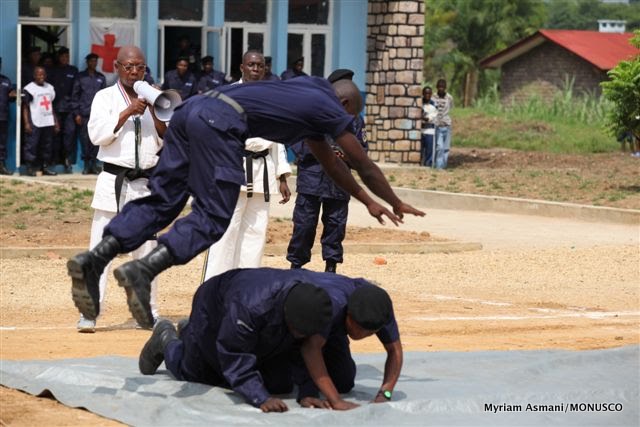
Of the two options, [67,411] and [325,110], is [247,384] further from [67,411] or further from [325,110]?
[325,110]

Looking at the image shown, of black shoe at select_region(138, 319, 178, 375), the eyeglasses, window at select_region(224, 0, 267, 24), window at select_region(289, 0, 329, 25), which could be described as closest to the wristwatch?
black shoe at select_region(138, 319, 178, 375)

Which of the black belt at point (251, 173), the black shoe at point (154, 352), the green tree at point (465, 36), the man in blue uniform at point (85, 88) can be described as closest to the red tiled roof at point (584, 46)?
the green tree at point (465, 36)

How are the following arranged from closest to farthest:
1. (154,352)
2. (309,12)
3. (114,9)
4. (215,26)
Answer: (154,352)
(114,9)
(215,26)
(309,12)

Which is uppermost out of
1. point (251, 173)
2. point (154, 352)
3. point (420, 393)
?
point (251, 173)

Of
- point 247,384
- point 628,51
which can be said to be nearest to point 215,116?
point 247,384

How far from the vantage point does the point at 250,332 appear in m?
7.24

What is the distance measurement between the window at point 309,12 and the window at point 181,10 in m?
2.08

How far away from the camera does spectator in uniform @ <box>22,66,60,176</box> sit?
2216 centimetres

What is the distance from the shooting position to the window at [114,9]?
78.9 feet

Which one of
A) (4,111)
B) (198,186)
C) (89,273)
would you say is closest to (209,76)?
(4,111)

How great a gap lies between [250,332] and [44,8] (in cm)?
1739

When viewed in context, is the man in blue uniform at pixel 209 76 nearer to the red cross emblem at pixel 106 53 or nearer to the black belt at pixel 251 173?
the red cross emblem at pixel 106 53

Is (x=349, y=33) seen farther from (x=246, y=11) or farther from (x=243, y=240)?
(x=243, y=240)

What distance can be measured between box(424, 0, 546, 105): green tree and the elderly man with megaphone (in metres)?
51.7
